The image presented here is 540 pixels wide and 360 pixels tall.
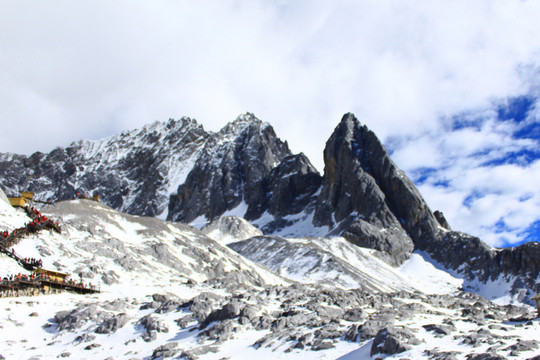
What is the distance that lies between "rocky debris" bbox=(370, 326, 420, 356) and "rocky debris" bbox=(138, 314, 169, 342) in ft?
56.7

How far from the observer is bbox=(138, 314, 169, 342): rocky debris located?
122ft

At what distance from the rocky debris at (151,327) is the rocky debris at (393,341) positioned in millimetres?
17291

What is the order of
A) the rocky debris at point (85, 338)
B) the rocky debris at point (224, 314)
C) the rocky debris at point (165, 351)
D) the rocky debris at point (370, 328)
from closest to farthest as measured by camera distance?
1. the rocky debris at point (370, 328)
2. the rocky debris at point (165, 351)
3. the rocky debris at point (85, 338)
4. the rocky debris at point (224, 314)

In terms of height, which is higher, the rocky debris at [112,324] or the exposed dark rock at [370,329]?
the rocky debris at [112,324]

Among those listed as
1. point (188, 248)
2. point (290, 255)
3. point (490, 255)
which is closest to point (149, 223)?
point (188, 248)

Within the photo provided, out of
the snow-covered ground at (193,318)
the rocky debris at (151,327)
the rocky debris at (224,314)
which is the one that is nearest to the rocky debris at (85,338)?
the snow-covered ground at (193,318)

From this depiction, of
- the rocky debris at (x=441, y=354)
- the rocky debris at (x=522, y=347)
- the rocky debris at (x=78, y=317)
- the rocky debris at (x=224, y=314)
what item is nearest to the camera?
the rocky debris at (x=441, y=354)

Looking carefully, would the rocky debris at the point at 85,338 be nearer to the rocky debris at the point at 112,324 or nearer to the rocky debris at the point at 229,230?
the rocky debris at the point at 112,324

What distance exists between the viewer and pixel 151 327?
38.9m

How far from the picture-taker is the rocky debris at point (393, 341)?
28.0m

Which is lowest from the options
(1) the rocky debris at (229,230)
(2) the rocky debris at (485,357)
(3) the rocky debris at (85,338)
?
(2) the rocky debris at (485,357)

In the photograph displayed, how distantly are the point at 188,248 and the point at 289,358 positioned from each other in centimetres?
5872

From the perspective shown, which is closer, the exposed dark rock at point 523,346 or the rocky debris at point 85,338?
the exposed dark rock at point 523,346

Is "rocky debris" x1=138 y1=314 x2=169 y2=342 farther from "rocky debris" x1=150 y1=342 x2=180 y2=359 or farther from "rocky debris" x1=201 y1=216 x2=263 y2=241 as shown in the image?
"rocky debris" x1=201 y1=216 x2=263 y2=241
